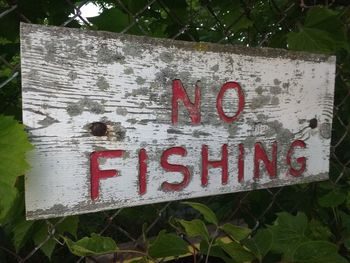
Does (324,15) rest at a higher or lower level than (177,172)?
higher

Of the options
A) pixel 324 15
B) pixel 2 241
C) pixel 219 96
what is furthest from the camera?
pixel 2 241

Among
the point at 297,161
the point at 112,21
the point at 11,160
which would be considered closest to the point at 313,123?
the point at 297,161

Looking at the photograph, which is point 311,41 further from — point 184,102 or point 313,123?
point 184,102

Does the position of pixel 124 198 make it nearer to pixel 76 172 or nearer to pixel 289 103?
pixel 76 172

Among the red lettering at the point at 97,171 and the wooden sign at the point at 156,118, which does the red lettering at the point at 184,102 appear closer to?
the wooden sign at the point at 156,118

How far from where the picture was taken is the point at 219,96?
2.27 feet

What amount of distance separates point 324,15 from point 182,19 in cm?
31

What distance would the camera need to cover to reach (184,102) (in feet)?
2.16

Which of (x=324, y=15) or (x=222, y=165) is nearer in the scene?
(x=222, y=165)

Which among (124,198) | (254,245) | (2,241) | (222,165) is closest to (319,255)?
(254,245)

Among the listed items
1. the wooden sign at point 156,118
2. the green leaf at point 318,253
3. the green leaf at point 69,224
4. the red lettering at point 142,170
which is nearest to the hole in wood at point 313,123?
the wooden sign at point 156,118

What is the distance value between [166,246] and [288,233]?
10.8 inches

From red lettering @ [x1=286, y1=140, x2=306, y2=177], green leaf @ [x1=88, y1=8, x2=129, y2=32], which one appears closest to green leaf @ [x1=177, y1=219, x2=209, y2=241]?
red lettering @ [x1=286, y1=140, x2=306, y2=177]

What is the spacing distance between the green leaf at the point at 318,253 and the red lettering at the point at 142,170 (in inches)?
10.1
